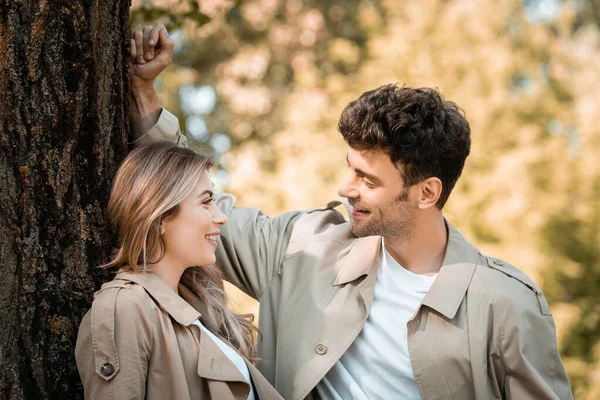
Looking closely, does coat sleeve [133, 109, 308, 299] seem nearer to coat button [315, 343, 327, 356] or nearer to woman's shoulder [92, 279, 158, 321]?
coat button [315, 343, 327, 356]

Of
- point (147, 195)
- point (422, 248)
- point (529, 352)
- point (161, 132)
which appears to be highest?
point (161, 132)

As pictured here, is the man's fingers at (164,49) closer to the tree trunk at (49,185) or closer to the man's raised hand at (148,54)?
the man's raised hand at (148,54)

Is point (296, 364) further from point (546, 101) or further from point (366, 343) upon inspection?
point (546, 101)

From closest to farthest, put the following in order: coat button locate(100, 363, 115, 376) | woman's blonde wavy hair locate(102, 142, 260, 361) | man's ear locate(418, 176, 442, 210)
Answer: coat button locate(100, 363, 115, 376)
woman's blonde wavy hair locate(102, 142, 260, 361)
man's ear locate(418, 176, 442, 210)

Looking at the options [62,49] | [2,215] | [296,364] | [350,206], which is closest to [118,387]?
[2,215]

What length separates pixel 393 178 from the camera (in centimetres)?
278

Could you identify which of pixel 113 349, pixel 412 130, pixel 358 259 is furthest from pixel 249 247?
pixel 113 349

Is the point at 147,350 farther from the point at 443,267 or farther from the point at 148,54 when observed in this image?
the point at 443,267

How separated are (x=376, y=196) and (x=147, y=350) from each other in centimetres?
107

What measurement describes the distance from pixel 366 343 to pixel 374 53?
4.73m

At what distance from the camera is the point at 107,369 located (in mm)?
1969

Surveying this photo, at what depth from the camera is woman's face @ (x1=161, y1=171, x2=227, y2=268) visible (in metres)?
2.29

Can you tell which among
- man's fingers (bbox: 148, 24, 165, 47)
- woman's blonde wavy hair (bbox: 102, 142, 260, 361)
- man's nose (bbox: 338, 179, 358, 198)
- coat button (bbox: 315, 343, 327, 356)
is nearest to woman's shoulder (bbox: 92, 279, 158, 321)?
woman's blonde wavy hair (bbox: 102, 142, 260, 361)

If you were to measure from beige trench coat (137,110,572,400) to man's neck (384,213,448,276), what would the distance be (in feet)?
0.19
